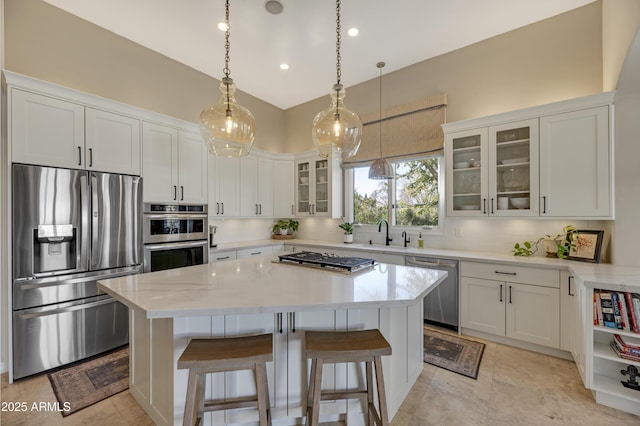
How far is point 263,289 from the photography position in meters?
1.56

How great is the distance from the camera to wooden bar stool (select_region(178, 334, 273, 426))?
4.25 ft

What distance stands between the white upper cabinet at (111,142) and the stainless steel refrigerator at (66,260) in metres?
0.12

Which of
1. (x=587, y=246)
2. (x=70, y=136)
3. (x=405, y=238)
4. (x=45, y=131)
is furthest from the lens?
(x=405, y=238)

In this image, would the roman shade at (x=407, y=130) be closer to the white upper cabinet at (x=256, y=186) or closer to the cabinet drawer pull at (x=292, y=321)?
the white upper cabinet at (x=256, y=186)

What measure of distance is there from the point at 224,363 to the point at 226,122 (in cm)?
154

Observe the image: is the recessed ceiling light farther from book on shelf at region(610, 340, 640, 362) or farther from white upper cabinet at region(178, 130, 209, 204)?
book on shelf at region(610, 340, 640, 362)

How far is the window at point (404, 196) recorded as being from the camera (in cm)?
376

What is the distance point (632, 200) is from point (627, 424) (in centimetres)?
175

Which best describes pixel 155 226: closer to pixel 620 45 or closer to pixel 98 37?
pixel 98 37

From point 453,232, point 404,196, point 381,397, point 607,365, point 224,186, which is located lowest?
point 607,365

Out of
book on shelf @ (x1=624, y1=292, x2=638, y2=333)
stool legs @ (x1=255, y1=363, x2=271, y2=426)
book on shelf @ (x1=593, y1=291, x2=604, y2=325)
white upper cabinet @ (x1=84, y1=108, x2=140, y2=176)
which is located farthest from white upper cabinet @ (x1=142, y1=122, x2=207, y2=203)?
book on shelf @ (x1=624, y1=292, x2=638, y2=333)

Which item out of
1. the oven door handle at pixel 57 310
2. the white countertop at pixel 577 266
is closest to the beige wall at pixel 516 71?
the white countertop at pixel 577 266

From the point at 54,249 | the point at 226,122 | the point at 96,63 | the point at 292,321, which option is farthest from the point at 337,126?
the point at 96,63

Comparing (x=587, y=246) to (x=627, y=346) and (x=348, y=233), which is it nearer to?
(x=627, y=346)
